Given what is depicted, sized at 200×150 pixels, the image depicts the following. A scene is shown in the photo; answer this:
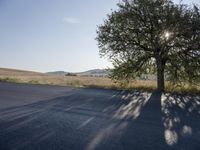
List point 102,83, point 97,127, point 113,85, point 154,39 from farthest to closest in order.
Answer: point 102,83 < point 113,85 < point 154,39 < point 97,127

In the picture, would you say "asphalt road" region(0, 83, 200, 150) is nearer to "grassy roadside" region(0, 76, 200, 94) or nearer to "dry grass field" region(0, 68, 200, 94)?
"grassy roadside" region(0, 76, 200, 94)

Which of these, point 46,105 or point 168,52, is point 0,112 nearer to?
point 46,105

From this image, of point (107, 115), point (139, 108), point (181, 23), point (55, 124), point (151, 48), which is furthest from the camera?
point (151, 48)

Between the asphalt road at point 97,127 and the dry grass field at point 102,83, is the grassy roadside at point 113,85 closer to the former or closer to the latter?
the dry grass field at point 102,83

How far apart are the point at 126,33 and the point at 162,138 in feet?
44.9

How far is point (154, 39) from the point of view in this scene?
18516mm

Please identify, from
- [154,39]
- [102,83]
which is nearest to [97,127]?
[154,39]

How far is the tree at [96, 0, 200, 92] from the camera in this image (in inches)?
701

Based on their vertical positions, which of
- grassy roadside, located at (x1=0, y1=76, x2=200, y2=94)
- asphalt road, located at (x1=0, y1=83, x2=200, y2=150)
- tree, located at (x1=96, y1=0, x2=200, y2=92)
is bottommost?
asphalt road, located at (x1=0, y1=83, x2=200, y2=150)

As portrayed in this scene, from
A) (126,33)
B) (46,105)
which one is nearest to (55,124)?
(46,105)

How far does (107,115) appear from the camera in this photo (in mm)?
8547

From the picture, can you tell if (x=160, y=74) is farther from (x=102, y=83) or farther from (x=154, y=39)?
(x=102, y=83)

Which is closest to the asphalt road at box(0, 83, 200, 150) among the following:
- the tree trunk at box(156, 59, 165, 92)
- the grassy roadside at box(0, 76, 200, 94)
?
the grassy roadside at box(0, 76, 200, 94)

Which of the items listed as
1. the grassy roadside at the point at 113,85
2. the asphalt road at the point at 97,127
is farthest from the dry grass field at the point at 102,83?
the asphalt road at the point at 97,127
